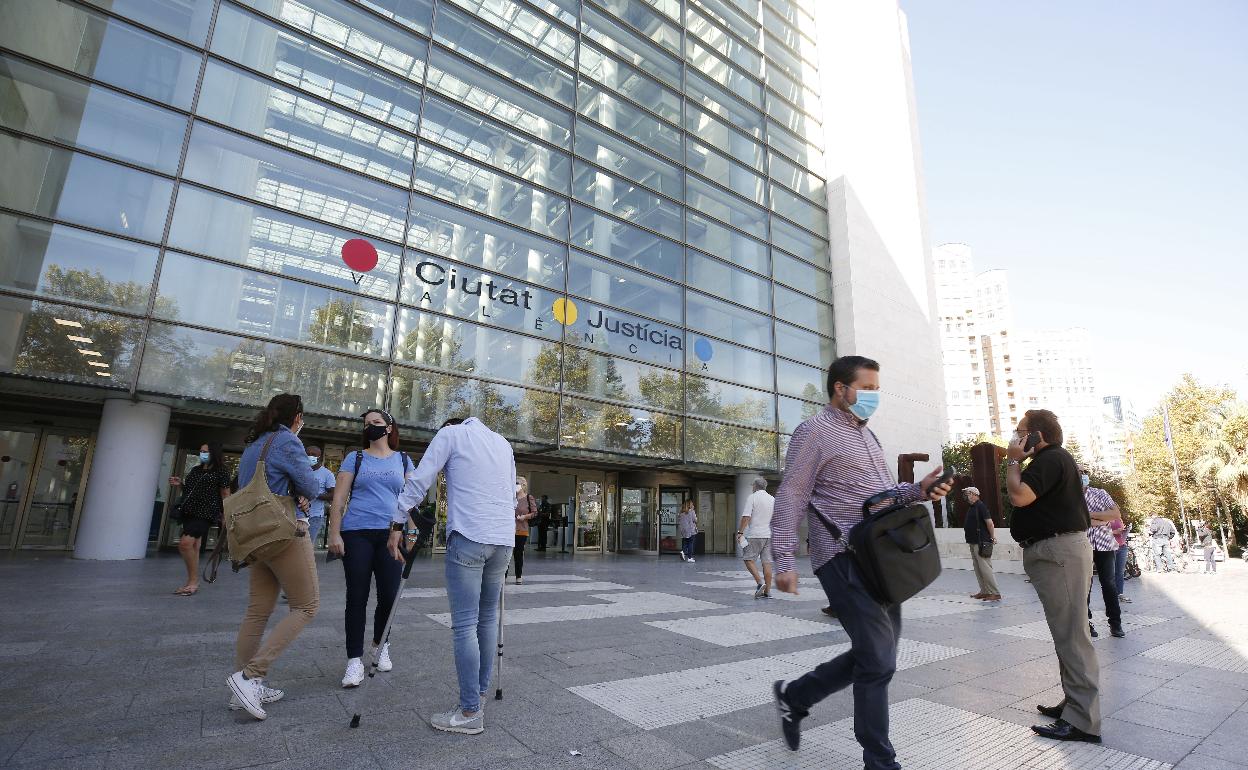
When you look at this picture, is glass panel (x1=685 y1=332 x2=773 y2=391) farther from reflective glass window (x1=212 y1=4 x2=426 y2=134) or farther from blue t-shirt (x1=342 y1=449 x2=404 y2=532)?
blue t-shirt (x1=342 y1=449 x2=404 y2=532)

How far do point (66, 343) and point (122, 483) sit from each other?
110 inches

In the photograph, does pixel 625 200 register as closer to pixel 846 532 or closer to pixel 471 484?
pixel 471 484

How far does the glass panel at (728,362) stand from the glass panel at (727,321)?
0.38 m

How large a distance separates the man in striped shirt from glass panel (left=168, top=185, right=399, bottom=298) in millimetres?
13860

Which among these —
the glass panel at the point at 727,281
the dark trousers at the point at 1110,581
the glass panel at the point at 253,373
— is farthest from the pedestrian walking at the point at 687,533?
the dark trousers at the point at 1110,581

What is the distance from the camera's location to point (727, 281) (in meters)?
22.1

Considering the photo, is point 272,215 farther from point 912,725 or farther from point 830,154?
point 830,154

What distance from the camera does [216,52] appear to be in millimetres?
13609

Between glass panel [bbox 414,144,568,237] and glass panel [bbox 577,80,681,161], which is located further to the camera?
glass panel [bbox 577,80,681,161]

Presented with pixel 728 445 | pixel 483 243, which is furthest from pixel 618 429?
pixel 483 243

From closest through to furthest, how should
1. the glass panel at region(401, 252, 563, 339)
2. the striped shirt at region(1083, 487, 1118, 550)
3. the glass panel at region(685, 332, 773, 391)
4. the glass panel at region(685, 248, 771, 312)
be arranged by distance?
1. the striped shirt at region(1083, 487, 1118, 550)
2. the glass panel at region(401, 252, 563, 339)
3. the glass panel at region(685, 332, 773, 391)
4. the glass panel at region(685, 248, 771, 312)

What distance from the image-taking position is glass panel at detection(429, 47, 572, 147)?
17047mm

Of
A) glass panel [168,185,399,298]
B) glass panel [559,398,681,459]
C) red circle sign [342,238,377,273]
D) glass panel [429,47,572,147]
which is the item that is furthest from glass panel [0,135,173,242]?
glass panel [559,398,681,459]

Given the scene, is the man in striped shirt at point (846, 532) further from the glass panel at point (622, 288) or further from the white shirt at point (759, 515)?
the glass panel at point (622, 288)
